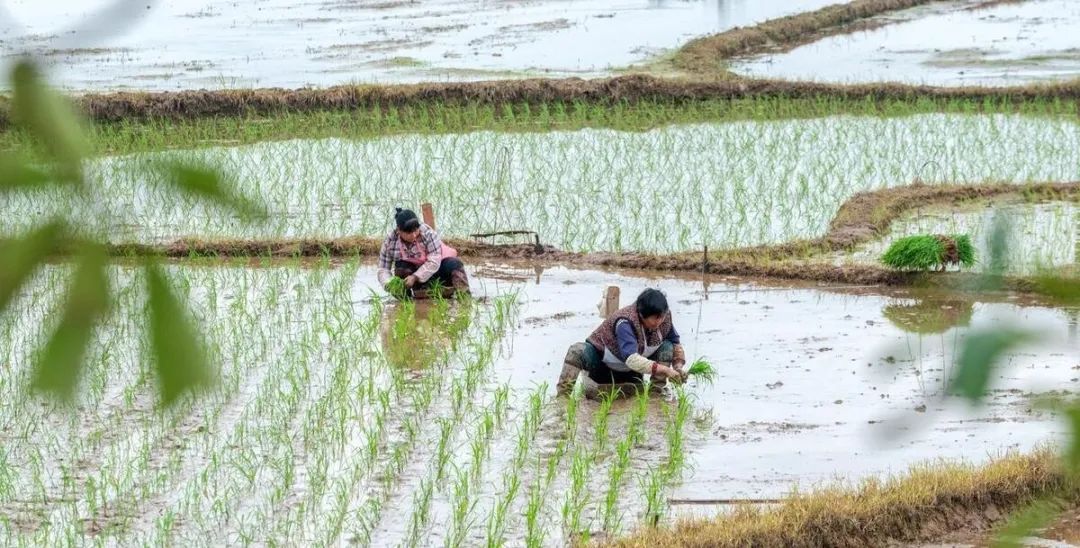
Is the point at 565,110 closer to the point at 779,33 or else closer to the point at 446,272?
the point at 779,33

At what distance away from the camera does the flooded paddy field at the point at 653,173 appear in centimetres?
900

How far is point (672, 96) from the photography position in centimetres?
1255

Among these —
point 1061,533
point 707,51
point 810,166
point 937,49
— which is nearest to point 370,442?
point 1061,533

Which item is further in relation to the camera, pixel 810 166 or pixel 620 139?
pixel 620 139

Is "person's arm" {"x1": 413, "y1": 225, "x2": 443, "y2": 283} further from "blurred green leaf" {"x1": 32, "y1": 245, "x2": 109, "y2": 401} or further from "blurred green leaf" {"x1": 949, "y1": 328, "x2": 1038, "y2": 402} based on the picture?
"blurred green leaf" {"x1": 32, "y1": 245, "x2": 109, "y2": 401}

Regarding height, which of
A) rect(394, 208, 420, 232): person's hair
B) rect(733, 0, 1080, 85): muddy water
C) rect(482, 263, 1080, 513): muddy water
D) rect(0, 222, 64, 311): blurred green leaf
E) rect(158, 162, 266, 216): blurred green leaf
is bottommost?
rect(482, 263, 1080, 513): muddy water

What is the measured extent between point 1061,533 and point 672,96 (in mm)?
8815

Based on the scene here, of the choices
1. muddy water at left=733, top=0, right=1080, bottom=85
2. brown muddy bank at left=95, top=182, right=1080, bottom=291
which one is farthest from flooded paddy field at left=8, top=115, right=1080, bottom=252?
muddy water at left=733, top=0, right=1080, bottom=85

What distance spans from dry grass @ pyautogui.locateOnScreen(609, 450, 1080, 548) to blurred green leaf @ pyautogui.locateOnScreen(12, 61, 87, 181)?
3456 mm

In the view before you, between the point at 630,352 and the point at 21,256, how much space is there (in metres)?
4.88

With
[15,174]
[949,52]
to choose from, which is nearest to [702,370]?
[15,174]

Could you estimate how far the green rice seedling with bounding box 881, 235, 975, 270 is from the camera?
694 centimetres

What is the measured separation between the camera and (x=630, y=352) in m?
5.50

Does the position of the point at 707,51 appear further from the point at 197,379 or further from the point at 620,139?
the point at 197,379
